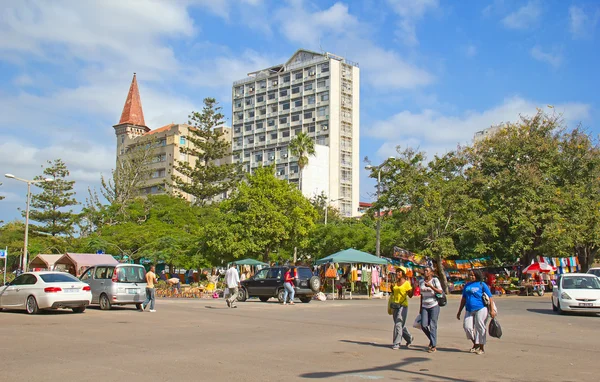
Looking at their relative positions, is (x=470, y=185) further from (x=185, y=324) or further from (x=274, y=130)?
(x=274, y=130)

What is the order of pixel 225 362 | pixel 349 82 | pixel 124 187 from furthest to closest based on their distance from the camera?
pixel 349 82, pixel 124 187, pixel 225 362

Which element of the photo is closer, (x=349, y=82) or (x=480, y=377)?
(x=480, y=377)

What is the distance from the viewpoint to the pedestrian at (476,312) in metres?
11.0

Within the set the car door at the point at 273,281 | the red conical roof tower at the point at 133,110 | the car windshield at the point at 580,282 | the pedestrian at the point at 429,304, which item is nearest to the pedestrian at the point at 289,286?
the car door at the point at 273,281

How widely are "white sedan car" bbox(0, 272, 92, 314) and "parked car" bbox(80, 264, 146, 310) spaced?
194cm

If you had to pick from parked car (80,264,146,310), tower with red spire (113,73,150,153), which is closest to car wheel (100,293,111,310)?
parked car (80,264,146,310)

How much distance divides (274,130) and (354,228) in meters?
63.6

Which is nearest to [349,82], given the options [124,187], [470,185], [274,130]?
[274,130]

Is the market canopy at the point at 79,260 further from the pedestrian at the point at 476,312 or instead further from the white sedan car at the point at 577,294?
the pedestrian at the point at 476,312

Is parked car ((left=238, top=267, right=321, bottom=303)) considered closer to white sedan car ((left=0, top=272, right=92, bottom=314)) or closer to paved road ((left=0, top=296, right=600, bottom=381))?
paved road ((left=0, top=296, right=600, bottom=381))

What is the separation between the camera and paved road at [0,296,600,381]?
8.62 m

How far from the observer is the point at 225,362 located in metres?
9.63

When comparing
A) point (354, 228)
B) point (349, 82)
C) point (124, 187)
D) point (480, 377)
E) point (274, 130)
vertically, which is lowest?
point (480, 377)

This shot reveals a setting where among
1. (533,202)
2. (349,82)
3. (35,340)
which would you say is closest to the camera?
(35,340)
